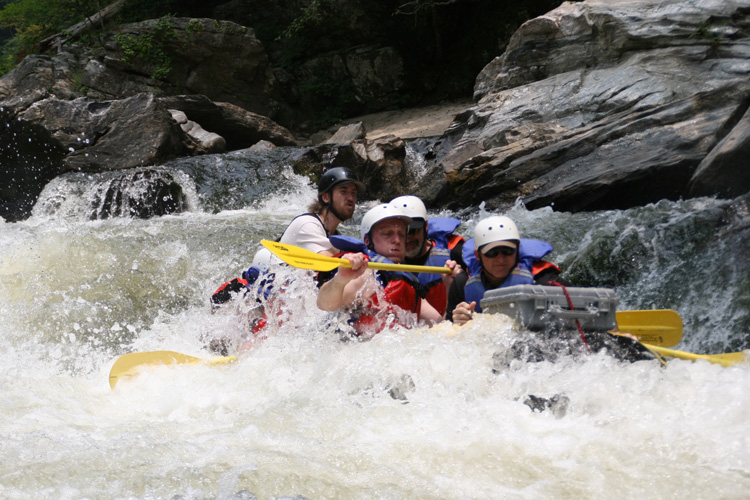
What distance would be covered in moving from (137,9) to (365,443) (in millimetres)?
15443

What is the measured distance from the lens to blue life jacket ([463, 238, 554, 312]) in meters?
3.18

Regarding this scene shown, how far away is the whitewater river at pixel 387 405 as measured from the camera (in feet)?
6.69

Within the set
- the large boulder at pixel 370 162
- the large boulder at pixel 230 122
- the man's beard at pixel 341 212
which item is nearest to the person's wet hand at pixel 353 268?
the man's beard at pixel 341 212

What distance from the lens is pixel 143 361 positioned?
3.46 meters

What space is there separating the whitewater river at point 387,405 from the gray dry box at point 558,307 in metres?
0.09

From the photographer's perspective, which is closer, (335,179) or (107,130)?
(335,179)

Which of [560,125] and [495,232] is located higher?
[495,232]

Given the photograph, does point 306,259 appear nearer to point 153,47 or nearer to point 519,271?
point 519,271

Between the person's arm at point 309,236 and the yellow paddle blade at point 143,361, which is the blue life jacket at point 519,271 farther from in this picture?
the yellow paddle blade at point 143,361

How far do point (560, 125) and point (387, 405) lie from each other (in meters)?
5.54

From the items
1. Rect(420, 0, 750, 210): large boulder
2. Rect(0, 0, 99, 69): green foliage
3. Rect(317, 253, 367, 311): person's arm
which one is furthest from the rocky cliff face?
Rect(0, 0, 99, 69): green foliage

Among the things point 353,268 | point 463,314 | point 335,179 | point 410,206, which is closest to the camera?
point 353,268

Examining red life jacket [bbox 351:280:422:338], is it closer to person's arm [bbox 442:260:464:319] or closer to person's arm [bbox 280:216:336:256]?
person's arm [bbox 442:260:464:319]

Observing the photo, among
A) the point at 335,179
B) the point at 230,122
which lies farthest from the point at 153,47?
the point at 335,179
